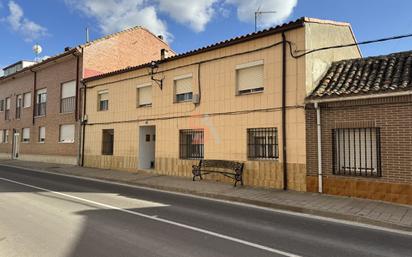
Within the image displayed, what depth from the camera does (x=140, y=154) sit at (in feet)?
53.8

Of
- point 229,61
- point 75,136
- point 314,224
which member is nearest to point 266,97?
point 229,61

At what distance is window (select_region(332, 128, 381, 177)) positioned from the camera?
9.45 metres

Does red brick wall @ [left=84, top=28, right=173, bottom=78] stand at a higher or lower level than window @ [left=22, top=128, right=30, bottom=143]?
higher

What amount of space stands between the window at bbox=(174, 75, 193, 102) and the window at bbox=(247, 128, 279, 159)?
11.7ft

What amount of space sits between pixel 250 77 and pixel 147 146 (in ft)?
22.4

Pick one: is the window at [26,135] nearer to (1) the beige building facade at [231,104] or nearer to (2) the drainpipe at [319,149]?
(1) the beige building facade at [231,104]

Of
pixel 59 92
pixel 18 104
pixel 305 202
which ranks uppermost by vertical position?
pixel 59 92

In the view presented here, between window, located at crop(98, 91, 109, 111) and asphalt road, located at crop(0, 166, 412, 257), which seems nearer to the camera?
asphalt road, located at crop(0, 166, 412, 257)

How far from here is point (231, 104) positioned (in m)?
12.6

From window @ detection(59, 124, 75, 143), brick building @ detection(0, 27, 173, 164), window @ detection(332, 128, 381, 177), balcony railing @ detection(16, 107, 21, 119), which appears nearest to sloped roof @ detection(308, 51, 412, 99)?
window @ detection(332, 128, 381, 177)

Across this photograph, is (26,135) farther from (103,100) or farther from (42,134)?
(103,100)

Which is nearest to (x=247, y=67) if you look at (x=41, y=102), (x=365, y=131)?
(x=365, y=131)

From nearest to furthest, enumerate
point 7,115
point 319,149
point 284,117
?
point 319,149 → point 284,117 → point 7,115

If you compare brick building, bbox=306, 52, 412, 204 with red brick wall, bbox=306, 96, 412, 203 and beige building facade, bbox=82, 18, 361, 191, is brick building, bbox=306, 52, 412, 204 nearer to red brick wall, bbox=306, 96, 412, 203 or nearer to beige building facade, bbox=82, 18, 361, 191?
red brick wall, bbox=306, 96, 412, 203
